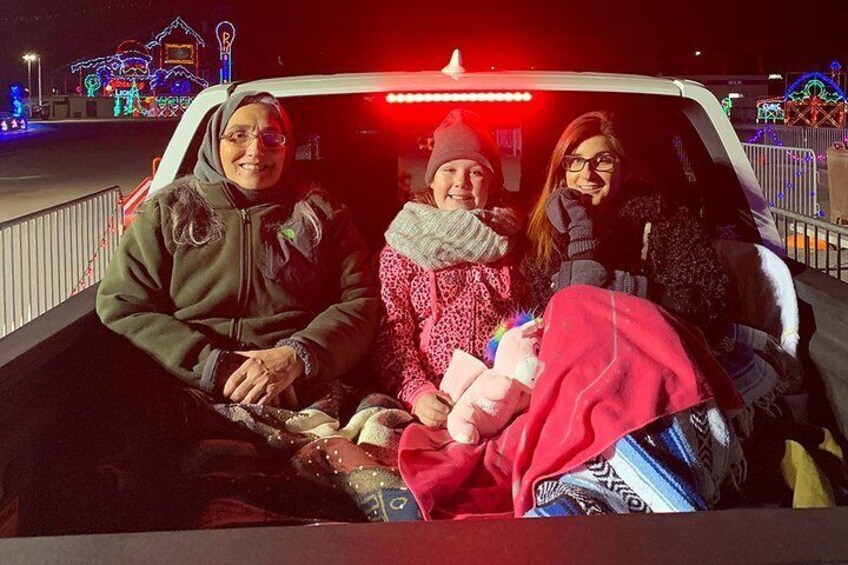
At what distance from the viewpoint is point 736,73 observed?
59031 millimetres

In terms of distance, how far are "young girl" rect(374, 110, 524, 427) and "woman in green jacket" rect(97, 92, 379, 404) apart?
111 mm

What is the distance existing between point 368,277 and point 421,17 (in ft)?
15.2

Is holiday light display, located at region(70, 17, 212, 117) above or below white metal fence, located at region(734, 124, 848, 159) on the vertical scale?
above

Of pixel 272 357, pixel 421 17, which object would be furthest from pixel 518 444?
pixel 421 17

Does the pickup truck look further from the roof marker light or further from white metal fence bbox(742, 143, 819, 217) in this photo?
white metal fence bbox(742, 143, 819, 217)

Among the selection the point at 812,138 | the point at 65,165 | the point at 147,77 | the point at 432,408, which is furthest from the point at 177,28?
the point at 432,408

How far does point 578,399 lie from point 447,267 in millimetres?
1171

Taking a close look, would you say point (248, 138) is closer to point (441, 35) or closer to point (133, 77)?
point (441, 35)

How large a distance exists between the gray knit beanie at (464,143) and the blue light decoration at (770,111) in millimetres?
36322

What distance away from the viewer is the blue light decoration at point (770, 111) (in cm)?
3781

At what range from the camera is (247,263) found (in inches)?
134

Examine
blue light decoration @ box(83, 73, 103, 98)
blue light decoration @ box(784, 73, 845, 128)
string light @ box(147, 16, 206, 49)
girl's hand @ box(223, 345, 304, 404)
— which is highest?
string light @ box(147, 16, 206, 49)

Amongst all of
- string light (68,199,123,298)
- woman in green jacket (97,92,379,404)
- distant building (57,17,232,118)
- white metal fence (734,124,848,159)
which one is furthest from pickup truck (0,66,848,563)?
distant building (57,17,232,118)

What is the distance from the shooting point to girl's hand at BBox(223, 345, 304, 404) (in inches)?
124
